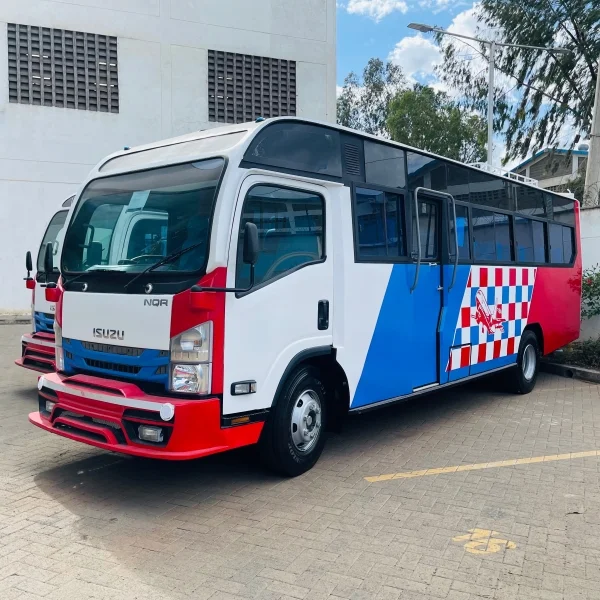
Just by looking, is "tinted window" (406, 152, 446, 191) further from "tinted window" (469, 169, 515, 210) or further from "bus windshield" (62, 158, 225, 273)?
"bus windshield" (62, 158, 225, 273)

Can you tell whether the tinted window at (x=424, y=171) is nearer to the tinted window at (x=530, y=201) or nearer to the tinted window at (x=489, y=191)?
the tinted window at (x=489, y=191)

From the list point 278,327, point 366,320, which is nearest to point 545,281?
point 366,320

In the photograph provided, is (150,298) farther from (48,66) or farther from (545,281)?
(48,66)

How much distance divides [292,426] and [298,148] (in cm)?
221

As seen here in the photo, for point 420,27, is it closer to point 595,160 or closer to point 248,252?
point 595,160

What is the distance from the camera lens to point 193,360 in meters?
4.38

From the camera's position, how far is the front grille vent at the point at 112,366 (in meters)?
4.65

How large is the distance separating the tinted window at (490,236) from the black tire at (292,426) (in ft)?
10.5

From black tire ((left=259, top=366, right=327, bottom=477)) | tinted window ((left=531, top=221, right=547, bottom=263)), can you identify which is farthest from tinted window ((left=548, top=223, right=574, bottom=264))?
black tire ((left=259, top=366, right=327, bottom=477))

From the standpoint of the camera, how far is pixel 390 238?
6.12 metres

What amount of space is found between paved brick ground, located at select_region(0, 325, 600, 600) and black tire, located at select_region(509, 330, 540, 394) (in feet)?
6.89

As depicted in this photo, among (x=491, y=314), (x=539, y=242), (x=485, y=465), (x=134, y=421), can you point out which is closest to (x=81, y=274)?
(x=134, y=421)

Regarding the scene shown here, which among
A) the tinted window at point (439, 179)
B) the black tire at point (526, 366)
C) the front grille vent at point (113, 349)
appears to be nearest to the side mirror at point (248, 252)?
the front grille vent at point (113, 349)

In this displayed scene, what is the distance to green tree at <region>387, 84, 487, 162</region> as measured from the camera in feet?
117
